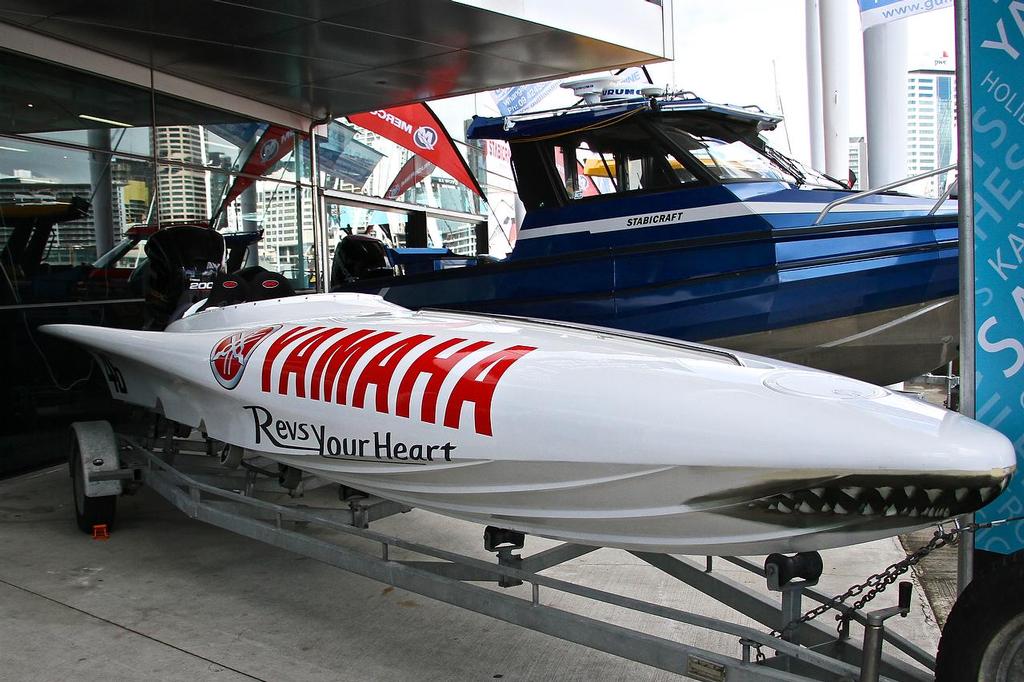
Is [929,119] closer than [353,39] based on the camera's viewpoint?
No

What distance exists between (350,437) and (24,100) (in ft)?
15.4

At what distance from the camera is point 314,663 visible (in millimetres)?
2965

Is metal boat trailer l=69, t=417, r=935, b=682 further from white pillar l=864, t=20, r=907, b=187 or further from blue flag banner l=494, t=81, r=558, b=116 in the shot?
blue flag banner l=494, t=81, r=558, b=116

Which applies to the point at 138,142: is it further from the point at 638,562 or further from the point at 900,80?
the point at 900,80

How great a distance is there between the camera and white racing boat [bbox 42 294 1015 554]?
2.03m

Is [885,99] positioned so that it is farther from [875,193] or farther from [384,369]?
[384,369]

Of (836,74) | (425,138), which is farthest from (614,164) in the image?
(836,74)

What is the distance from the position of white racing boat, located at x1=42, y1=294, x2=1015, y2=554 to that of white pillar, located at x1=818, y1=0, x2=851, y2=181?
10441 mm

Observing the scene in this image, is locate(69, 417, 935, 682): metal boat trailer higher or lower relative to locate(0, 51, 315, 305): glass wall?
lower

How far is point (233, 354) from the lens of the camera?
3.48 meters

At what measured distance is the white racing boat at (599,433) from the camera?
6.66 feet

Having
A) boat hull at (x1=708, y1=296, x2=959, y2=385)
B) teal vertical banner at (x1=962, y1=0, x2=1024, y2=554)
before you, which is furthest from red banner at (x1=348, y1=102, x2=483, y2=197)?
teal vertical banner at (x1=962, y1=0, x2=1024, y2=554)

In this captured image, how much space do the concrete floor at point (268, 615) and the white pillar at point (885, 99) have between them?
628 cm

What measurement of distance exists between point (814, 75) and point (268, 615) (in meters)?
14.8
